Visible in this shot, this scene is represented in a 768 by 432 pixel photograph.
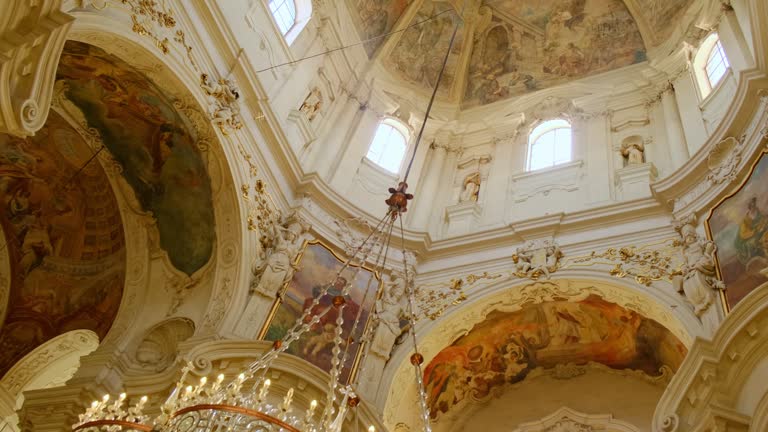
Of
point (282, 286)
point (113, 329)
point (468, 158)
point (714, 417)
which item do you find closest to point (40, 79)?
point (282, 286)

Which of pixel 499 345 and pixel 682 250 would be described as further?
pixel 499 345

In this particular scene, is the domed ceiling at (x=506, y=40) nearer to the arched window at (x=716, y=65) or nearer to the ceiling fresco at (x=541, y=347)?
the arched window at (x=716, y=65)

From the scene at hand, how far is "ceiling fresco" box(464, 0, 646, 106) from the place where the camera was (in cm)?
1591

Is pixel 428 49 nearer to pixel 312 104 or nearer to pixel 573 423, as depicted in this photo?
pixel 312 104

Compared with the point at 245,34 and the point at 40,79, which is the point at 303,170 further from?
the point at 40,79

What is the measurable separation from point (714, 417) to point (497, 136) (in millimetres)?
8519

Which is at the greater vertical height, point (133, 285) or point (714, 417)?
point (133, 285)

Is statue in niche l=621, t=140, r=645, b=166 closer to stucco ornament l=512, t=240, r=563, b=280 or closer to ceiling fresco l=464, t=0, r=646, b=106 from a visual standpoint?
stucco ornament l=512, t=240, r=563, b=280

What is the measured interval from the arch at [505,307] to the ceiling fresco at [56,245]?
495 centimetres

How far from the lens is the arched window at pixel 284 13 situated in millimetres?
13293

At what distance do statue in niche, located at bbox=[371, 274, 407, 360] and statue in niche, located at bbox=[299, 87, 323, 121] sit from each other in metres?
3.86

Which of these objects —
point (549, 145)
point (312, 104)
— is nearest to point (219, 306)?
point (312, 104)

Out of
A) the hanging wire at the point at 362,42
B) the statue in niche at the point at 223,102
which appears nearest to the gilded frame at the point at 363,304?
the statue in niche at the point at 223,102

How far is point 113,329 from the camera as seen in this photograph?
1109 centimetres
